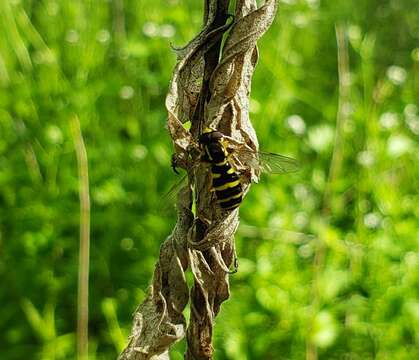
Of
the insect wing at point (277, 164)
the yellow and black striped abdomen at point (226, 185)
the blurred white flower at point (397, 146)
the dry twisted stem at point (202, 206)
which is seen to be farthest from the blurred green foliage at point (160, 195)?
the dry twisted stem at point (202, 206)

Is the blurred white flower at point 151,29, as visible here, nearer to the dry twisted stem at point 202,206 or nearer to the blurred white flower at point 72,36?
the blurred white flower at point 72,36

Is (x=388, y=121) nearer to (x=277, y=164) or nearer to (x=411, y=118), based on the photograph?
(x=411, y=118)

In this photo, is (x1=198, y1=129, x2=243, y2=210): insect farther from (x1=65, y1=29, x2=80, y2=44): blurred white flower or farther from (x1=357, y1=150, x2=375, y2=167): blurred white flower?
(x1=65, y1=29, x2=80, y2=44): blurred white flower

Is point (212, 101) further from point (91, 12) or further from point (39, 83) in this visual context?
point (91, 12)

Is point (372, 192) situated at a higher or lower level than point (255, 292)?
higher

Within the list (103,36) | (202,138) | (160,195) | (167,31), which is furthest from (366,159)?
(202,138)

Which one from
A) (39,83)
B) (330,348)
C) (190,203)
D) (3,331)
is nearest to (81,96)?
(39,83)
